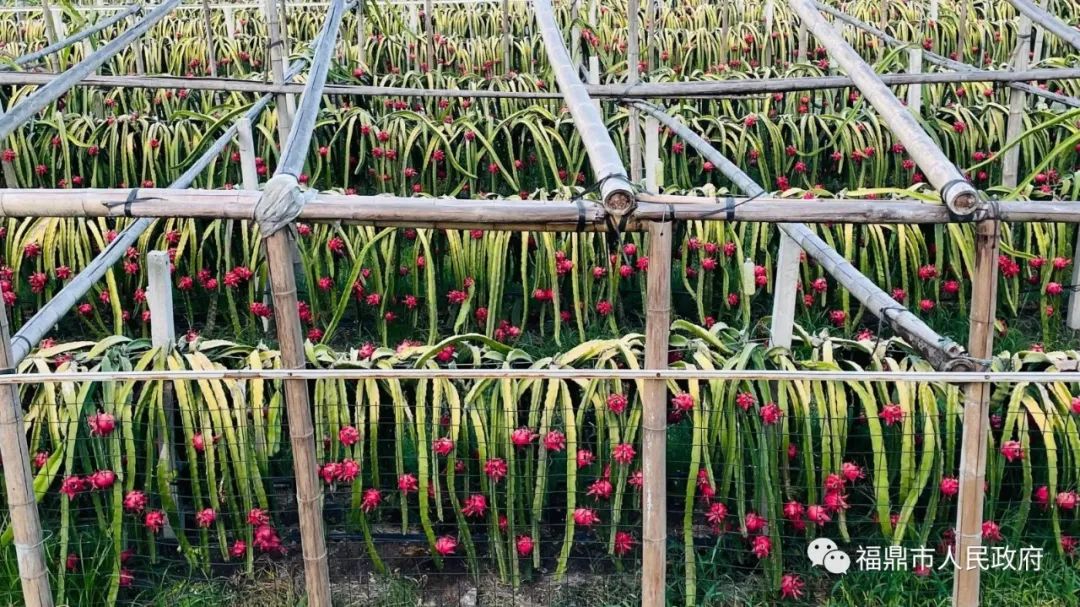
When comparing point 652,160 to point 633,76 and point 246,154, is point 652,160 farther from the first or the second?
point 246,154

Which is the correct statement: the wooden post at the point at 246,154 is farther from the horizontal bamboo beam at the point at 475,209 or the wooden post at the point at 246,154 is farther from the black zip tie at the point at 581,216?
the black zip tie at the point at 581,216

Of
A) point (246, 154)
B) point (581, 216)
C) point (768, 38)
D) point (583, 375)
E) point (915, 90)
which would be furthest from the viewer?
point (768, 38)

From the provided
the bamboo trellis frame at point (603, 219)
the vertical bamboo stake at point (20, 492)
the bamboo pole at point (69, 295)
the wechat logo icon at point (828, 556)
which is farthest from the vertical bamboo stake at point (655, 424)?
the vertical bamboo stake at point (20, 492)

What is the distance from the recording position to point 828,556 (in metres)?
2.82

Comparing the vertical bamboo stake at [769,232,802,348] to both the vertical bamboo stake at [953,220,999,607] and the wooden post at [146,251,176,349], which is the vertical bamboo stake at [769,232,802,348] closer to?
the vertical bamboo stake at [953,220,999,607]

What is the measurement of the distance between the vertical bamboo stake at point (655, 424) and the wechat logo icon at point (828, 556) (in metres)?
0.47

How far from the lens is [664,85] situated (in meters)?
4.04

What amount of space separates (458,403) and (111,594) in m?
0.97

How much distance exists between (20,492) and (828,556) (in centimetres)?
189

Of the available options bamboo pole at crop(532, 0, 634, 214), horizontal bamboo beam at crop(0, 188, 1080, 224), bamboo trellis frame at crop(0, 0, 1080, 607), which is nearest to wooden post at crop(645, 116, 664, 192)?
bamboo pole at crop(532, 0, 634, 214)

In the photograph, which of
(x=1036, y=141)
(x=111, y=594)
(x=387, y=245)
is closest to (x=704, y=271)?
(x=387, y=245)

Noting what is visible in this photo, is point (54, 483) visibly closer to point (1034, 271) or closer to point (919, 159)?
point (919, 159)

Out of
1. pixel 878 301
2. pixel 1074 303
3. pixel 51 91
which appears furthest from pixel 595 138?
pixel 1074 303

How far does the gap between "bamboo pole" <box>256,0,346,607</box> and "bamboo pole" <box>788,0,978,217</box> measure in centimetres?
128
